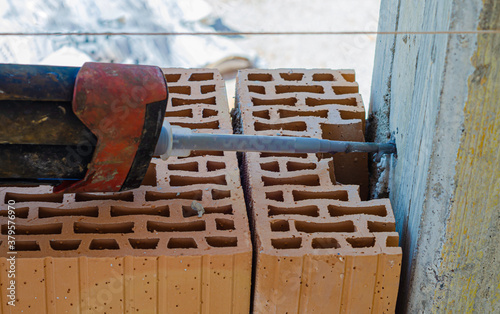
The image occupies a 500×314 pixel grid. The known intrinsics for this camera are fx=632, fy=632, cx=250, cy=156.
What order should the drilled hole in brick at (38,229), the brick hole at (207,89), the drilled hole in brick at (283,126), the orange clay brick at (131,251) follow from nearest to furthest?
the orange clay brick at (131,251) < the drilled hole in brick at (38,229) < the drilled hole in brick at (283,126) < the brick hole at (207,89)

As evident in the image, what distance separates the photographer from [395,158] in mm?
2350

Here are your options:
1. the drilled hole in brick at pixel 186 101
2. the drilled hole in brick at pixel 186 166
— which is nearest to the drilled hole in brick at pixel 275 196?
the drilled hole in brick at pixel 186 166

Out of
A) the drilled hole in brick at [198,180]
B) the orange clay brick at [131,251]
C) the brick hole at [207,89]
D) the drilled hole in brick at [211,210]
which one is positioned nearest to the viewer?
the orange clay brick at [131,251]

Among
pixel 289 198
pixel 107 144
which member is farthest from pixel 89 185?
pixel 289 198

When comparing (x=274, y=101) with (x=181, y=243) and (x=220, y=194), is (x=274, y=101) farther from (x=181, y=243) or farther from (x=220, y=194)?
(x=181, y=243)

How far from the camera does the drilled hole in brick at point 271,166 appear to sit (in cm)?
241

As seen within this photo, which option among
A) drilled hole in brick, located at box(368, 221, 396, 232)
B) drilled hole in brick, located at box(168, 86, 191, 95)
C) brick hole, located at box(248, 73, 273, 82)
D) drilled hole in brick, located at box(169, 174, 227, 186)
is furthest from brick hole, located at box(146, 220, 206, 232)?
brick hole, located at box(248, 73, 273, 82)

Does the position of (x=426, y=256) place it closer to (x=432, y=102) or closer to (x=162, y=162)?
(x=432, y=102)

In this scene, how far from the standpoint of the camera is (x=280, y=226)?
7.04 feet

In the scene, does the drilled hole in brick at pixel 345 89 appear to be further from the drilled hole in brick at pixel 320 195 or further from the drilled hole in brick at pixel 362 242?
the drilled hole in brick at pixel 362 242

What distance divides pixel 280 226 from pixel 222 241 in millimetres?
213

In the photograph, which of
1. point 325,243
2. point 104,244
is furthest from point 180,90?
point 325,243

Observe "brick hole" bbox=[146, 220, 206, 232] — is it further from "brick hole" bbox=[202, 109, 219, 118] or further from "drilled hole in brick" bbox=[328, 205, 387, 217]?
"brick hole" bbox=[202, 109, 219, 118]

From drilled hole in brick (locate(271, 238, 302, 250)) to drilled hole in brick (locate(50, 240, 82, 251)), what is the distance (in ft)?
2.07
